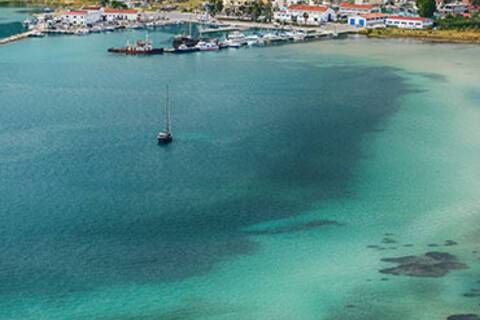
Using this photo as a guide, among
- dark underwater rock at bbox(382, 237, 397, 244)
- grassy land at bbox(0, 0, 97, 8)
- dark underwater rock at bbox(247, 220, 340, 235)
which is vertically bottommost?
dark underwater rock at bbox(382, 237, 397, 244)

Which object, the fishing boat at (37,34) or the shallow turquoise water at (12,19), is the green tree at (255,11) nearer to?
the fishing boat at (37,34)

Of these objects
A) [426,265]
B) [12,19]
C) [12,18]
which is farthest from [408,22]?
[426,265]

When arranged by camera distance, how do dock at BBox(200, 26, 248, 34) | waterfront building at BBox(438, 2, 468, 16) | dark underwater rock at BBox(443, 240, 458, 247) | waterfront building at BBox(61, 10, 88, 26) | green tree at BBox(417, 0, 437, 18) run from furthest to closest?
waterfront building at BBox(438, 2, 468, 16) < waterfront building at BBox(61, 10, 88, 26) < green tree at BBox(417, 0, 437, 18) < dock at BBox(200, 26, 248, 34) < dark underwater rock at BBox(443, 240, 458, 247)

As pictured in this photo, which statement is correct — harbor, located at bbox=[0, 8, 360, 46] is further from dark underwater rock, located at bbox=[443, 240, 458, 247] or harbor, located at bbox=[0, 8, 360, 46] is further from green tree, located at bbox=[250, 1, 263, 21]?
dark underwater rock, located at bbox=[443, 240, 458, 247]

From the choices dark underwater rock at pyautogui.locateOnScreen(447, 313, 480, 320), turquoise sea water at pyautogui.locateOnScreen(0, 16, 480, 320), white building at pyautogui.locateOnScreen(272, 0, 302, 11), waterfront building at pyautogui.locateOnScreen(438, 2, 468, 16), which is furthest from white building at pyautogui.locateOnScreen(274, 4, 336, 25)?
dark underwater rock at pyautogui.locateOnScreen(447, 313, 480, 320)

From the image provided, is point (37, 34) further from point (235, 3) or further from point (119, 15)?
point (235, 3)

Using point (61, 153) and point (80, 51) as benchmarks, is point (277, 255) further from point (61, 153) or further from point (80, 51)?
point (80, 51)

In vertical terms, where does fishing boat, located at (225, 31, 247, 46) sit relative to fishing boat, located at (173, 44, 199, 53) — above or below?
above

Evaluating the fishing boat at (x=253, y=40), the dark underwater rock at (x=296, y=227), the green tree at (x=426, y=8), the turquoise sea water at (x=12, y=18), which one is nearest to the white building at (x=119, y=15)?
the turquoise sea water at (x=12, y=18)
